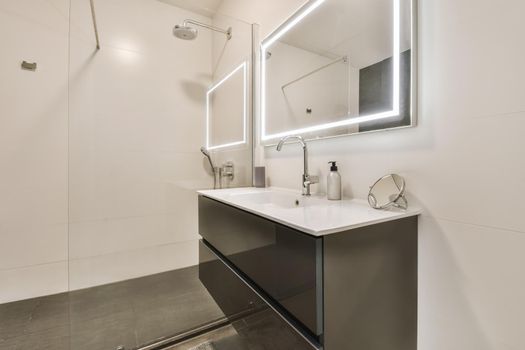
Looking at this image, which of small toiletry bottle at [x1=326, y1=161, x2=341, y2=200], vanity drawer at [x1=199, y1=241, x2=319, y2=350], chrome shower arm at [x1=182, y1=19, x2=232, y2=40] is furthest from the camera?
chrome shower arm at [x1=182, y1=19, x2=232, y2=40]

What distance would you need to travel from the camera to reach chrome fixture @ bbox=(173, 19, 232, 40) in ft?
6.21

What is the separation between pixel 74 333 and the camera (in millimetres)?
1334

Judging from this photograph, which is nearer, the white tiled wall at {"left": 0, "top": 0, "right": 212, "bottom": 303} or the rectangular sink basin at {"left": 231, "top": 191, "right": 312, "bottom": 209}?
the rectangular sink basin at {"left": 231, "top": 191, "right": 312, "bottom": 209}

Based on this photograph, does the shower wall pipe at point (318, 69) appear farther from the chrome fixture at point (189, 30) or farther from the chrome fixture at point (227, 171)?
the chrome fixture at point (189, 30)

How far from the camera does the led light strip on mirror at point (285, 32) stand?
2.74 ft

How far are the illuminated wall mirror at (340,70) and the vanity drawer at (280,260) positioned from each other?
1.81 ft

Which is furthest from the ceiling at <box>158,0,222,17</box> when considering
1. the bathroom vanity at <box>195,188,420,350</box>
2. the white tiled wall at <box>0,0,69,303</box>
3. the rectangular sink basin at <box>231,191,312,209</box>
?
the bathroom vanity at <box>195,188,420,350</box>

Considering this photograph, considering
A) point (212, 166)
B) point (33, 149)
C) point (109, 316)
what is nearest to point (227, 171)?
point (212, 166)

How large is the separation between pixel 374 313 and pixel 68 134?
6.90 feet

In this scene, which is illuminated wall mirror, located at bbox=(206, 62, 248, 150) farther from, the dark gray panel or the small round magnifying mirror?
the dark gray panel

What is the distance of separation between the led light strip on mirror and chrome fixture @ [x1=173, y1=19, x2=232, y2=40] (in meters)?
0.55

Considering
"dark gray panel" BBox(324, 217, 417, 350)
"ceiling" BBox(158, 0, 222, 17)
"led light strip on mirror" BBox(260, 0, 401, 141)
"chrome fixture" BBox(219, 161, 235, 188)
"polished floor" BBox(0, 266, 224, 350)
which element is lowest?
"polished floor" BBox(0, 266, 224, 350)

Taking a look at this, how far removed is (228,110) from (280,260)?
150cm

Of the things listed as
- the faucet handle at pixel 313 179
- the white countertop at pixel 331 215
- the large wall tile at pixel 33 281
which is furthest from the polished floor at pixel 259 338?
the large wall tile at pixel 33 281
